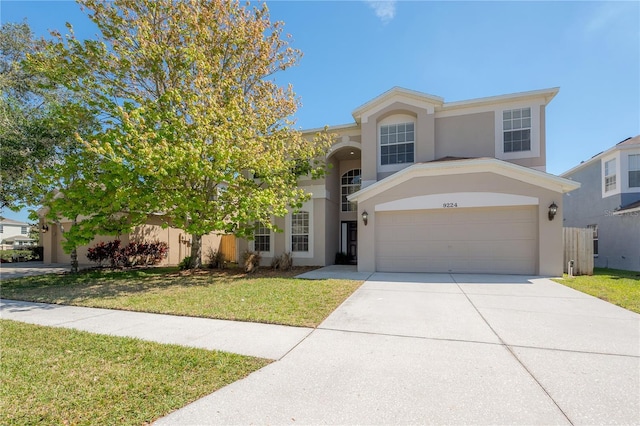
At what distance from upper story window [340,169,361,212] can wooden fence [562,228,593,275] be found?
9.10 m

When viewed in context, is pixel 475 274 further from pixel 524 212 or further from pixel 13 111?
pixel 13 111

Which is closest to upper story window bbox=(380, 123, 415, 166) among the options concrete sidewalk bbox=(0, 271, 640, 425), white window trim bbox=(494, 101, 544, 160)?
white window trim bbox=(494, 101, 544, 160)

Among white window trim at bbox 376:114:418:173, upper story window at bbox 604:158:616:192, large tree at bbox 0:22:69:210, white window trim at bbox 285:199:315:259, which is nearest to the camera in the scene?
large tree at bbox 0:22:69:210

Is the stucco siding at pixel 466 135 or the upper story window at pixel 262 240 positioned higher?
the stucco siding at pixel 466 135

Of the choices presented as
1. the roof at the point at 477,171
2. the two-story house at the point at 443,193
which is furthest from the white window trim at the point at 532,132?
the roof at the point at 477,171

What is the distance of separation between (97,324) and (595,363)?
758cm

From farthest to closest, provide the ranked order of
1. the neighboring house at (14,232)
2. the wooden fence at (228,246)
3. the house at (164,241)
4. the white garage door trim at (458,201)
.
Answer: the neighboring house at (14,232) < the wooden fence at (228,246) < the house at (164,241) < the white garage door trim at (458,201)

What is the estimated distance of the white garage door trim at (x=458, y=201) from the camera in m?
10.4

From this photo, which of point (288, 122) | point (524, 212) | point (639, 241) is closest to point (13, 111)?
point (288, 122)

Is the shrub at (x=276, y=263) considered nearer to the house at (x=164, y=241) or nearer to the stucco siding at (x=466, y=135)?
the house at (x=164, y=241)

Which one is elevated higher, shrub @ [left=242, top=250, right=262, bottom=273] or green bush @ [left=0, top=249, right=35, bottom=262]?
shrub @ [left=242, top=250, right=262, bottom=273]

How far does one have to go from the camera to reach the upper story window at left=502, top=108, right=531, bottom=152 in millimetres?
12383

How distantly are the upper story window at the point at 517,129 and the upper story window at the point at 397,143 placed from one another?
374 centimetres

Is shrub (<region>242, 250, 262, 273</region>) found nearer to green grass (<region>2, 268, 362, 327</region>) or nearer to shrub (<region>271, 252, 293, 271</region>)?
shrub (<region>271, 252, 293, 271</region>)
